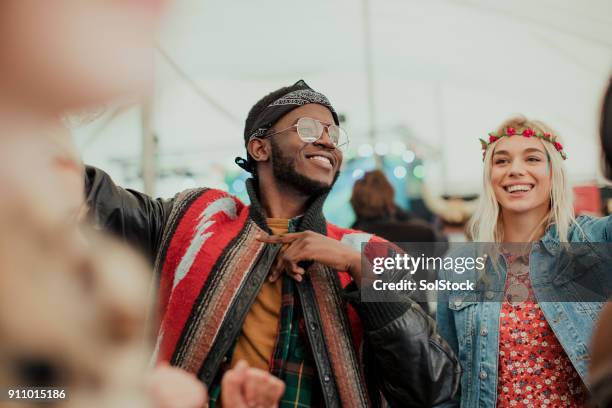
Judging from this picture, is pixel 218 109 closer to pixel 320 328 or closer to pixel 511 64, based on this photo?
pixel 320 328

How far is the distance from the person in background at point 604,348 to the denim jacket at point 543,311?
627 millimetres

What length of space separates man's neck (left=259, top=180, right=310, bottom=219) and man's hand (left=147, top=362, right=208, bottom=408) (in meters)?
0.80

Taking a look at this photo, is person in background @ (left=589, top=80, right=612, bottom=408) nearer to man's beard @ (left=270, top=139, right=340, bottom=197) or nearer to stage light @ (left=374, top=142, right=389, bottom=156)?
man's beard @ (left=270, top=139, right=340, bottom=197)

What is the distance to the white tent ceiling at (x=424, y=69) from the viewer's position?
210 centimetres

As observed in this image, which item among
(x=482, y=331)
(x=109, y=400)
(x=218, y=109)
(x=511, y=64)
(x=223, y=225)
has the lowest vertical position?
(x=482, y=331)

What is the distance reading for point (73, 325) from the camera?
307mm

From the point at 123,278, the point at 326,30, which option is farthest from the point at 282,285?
the point at 326,30

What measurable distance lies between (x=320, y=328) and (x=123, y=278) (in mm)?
706

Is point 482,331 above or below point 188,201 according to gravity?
below

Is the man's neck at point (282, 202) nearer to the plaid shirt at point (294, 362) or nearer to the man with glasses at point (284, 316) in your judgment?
the man with glasses at point (284, 316)

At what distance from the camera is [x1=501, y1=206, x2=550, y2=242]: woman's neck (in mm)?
1285

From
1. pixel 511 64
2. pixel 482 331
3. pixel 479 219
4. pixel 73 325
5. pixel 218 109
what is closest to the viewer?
pixel 73 325

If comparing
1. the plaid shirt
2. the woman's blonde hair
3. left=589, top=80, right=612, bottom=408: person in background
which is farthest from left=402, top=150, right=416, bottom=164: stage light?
left=589, top=80, right=612, bottom=408: person in background

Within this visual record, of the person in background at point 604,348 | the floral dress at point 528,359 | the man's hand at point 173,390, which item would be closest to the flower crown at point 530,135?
the floral dress at point 528,359
